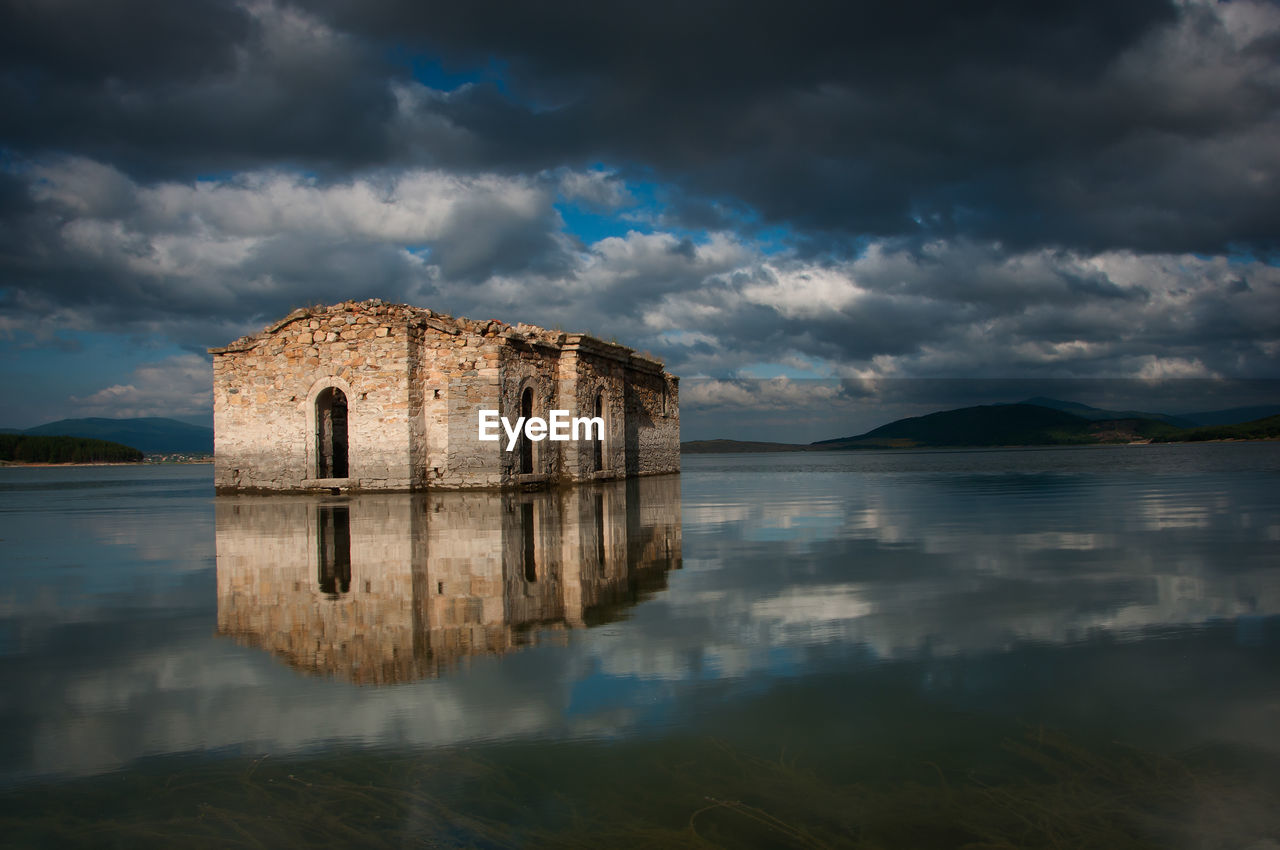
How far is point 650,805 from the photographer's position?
8.57 feet

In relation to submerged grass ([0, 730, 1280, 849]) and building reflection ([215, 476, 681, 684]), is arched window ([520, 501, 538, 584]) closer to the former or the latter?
building reflection ([215, 476, 681, 684])

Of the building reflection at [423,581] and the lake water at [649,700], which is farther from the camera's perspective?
the building reflection at [423,581]

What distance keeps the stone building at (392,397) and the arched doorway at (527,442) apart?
0.03m

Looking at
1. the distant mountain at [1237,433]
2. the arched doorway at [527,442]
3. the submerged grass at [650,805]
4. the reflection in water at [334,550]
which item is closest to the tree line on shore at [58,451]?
the arched doorway at [527,442]

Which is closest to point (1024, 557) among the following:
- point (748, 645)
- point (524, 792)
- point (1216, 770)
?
point (748, 645)

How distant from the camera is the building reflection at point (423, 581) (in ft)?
15.4

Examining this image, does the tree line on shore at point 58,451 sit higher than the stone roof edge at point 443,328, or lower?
lower

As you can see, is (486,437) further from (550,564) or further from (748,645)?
(748,645)

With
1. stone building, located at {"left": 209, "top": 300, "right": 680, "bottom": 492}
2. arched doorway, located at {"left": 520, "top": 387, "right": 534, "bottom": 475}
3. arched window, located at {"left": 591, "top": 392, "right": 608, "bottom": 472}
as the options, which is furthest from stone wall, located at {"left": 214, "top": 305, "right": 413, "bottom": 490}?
arched window, located at {"left": 591, "top": 392, "right": 608, "bottom": 472}

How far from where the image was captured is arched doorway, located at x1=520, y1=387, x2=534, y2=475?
2216 centimetres

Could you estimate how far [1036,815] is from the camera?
253cm

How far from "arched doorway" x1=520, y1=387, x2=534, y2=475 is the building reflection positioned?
827 centimetres

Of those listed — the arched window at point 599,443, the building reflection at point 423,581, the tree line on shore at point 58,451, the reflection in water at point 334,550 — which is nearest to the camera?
the building reflection at point 423,581

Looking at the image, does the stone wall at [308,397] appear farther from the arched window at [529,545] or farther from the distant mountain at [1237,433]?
the distant mountain at [1237,433]
